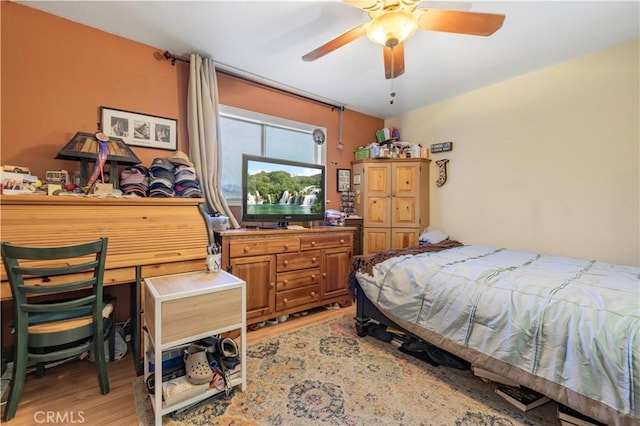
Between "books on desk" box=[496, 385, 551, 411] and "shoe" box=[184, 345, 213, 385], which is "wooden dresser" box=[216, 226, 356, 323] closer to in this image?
"shoe" box=[184, 345, 213, 385]

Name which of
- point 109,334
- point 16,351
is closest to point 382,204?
point 109,334

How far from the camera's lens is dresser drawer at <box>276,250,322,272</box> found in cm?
260

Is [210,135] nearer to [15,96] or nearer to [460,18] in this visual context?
[15,96]

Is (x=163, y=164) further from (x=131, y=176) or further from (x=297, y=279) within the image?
(x=297, y=279)

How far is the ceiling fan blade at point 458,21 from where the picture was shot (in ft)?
4.95

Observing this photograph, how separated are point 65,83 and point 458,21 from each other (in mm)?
2757

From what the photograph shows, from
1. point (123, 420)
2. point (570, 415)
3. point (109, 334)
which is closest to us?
point (570, 415)

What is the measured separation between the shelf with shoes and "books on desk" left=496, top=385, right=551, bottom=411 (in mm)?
1510

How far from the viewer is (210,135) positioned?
2580mm

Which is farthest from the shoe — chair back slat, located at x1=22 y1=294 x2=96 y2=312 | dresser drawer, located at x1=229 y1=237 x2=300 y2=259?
dresser drawer, located at x1=229 y1=237 x2=300 y2=259

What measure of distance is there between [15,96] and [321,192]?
8.41ft

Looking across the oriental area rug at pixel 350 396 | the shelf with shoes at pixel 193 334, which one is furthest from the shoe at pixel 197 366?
the oriental area rug at pixel 350 396

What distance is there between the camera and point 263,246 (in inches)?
98.2

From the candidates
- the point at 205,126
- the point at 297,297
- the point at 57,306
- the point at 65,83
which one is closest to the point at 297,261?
the point at 297,297
